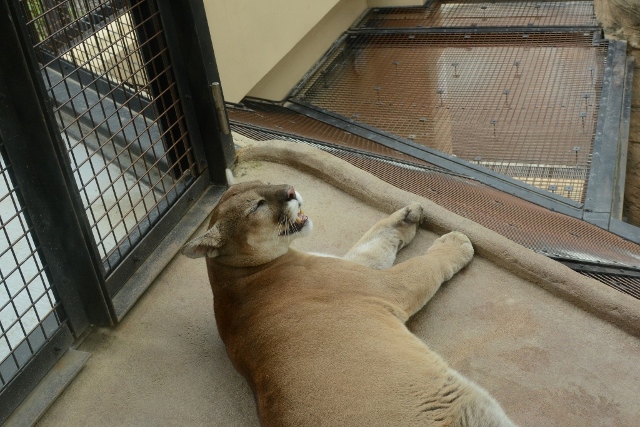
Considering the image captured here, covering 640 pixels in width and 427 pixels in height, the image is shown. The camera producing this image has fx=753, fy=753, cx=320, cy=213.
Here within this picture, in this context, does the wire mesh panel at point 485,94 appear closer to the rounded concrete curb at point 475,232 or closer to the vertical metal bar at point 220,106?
the rounded concrete curb at point 475,232

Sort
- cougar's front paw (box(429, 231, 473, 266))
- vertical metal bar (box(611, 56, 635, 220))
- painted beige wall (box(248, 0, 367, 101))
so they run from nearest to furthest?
1. cougar's front paw (box(429, 231, 473, 266))
2. vertical metal bar (box(611, 56, 635, 220))
3. painted beige wall (box(248, 0, 367, 101))

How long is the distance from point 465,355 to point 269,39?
4.82m

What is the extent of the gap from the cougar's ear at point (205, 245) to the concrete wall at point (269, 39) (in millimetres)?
3486

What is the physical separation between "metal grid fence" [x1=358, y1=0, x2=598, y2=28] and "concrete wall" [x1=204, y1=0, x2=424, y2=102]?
655mm

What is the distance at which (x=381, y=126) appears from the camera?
7.27 metres

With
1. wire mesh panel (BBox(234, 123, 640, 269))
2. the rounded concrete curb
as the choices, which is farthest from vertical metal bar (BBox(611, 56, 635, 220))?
the rounded concrete curb

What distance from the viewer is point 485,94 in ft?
Result: 24.6

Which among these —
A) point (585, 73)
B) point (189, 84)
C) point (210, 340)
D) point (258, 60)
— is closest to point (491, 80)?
point (585, 73)

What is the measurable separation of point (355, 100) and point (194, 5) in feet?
12.0

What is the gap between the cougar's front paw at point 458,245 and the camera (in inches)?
161

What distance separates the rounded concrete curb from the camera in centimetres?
376

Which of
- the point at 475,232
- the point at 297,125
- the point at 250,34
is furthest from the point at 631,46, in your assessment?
the point at 475,232

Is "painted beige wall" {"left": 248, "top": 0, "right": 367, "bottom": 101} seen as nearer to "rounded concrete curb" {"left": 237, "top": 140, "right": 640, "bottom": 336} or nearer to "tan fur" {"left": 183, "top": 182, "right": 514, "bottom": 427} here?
"rounded concrete curb" {"left": 237, "top": 140, "right": 640, "bottom": 336}

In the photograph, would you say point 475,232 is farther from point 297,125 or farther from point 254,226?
point 297,125
